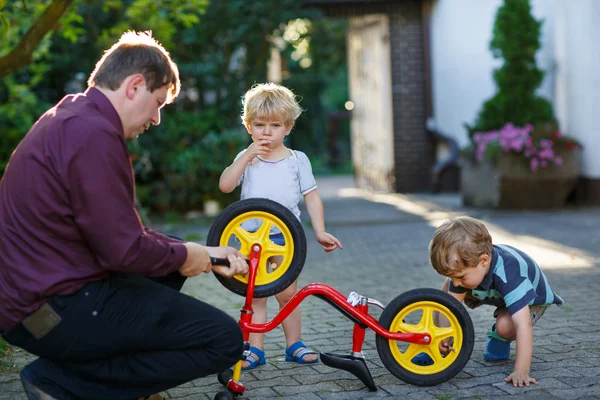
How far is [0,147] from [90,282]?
→ 8.31 metres

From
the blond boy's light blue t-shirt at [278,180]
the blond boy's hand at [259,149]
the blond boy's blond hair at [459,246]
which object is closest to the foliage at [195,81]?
the blond boy's light blue t-shirt at [278,180]

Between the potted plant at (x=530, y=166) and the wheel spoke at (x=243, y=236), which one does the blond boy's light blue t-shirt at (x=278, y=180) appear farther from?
the potted plant at (x=530, y=166)

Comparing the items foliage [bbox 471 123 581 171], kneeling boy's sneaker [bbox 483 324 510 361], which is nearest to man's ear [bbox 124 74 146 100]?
kneeling boy's sneaker [bbox 483 324 510 361]

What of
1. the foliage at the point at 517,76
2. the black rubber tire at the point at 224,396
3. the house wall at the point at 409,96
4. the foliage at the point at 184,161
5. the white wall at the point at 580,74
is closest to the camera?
the black rubber tire at the point at 224,396

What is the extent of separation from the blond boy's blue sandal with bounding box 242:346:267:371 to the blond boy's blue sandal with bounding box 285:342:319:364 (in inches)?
4.8

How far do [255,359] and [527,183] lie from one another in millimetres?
7572

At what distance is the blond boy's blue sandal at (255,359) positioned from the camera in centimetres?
406

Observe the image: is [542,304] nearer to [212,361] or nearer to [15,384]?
[212,361]

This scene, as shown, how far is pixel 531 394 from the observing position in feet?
11.4

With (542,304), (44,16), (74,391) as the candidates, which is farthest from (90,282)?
(44,16)

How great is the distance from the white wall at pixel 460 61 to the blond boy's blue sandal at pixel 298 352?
9632 mm

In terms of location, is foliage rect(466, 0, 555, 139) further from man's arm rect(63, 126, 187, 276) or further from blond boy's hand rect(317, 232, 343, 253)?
man's arm rect(63, 126, 187, 276)

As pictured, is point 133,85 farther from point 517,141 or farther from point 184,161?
point 184,161

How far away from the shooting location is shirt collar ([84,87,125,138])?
2.95 metres
